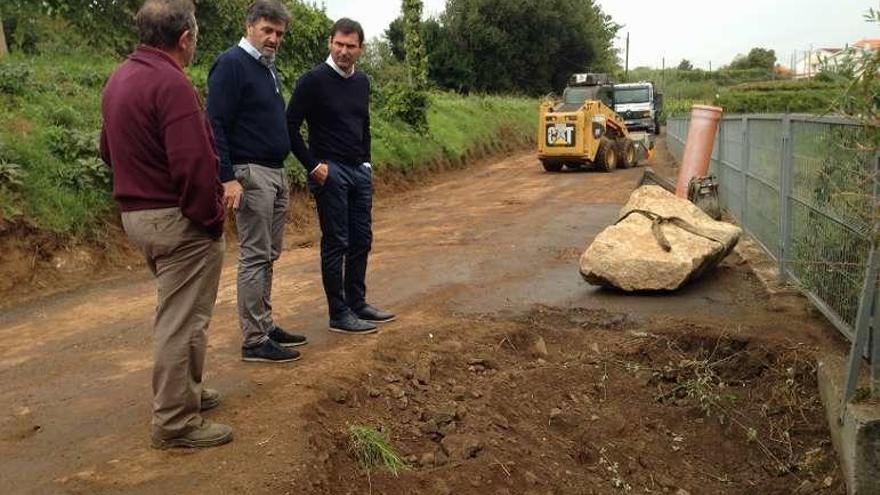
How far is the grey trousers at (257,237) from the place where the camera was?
4.61 meters

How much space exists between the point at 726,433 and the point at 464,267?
4.05 m

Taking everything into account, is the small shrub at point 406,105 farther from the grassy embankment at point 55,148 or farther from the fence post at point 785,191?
the fence post at point 785,191

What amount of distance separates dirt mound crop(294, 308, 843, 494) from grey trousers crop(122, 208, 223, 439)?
66cm

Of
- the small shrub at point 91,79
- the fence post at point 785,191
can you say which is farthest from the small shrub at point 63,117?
the fence post at point 785,191

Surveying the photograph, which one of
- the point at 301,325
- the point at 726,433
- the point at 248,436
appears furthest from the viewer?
the point at 301,325

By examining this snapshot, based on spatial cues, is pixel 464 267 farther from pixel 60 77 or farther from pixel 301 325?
pixel 60 77

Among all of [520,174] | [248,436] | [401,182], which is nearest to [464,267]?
[248,436]

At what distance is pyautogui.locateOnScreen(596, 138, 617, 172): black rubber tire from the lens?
65.0 ft

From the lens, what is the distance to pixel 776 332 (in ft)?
18.3

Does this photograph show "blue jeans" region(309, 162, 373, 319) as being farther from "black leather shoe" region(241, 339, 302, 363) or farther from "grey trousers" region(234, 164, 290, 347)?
"black leather shoe" region(241, 339, 302, 363)

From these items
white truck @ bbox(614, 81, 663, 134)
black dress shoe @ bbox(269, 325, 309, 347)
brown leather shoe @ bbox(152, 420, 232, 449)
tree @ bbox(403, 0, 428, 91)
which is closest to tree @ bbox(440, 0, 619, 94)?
white truck @ bbox(614, 81, 663, 134)

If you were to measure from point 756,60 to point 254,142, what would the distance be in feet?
238

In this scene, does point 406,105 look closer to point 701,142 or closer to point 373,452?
point 701,142

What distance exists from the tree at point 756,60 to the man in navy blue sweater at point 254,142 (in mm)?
66183
